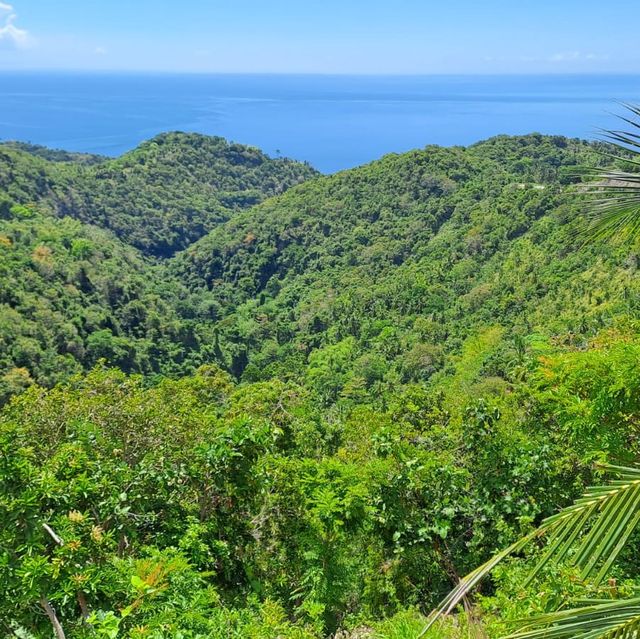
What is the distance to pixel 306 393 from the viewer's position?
1722 centimetres

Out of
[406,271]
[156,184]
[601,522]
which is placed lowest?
[406,271]

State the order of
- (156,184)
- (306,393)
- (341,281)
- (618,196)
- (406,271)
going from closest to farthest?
1. (618,196)
2. (306,393)
3. (406,271)
4. (341,281)
5. (156,184)

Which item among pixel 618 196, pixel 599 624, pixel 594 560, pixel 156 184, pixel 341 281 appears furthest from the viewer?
pixel 156 184

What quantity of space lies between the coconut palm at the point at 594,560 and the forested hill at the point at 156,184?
6388 centimetres

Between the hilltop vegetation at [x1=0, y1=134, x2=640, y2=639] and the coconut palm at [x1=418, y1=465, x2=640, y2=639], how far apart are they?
155cm

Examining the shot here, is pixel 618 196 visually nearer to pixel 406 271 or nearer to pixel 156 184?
pixel 406 271

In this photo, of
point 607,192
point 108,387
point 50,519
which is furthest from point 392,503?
point 108,387

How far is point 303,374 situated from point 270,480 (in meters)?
32.1

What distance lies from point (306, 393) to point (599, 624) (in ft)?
52.8

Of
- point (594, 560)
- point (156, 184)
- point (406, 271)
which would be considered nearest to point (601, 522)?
point (594, 560)

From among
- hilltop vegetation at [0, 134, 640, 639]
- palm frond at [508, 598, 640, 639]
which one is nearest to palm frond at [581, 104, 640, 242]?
hilltop vegetation at [0, 134, 640, 639]

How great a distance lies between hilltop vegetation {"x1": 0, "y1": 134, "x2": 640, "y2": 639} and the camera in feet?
13.3

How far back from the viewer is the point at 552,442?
24.7 ft

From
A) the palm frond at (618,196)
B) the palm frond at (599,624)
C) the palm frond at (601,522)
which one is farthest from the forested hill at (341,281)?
the palm frond at (599,624)
